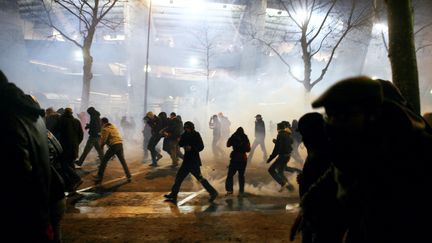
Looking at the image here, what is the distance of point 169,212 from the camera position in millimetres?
6125

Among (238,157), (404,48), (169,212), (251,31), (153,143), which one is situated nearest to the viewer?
(404,48)

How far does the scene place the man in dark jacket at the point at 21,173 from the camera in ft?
5.52

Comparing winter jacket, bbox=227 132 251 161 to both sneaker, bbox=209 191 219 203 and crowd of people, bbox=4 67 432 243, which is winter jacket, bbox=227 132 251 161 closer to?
sneaker, bbox=209 191 219 203

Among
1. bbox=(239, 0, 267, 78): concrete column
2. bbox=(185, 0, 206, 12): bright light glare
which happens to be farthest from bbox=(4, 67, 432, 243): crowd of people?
bbox=(185, 0, 206, 12): bright light glare

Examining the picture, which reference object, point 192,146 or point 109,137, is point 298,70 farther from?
point 192,146

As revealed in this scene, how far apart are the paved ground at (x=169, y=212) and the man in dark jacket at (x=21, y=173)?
9.22ft

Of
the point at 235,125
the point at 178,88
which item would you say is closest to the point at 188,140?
the point at 235,125

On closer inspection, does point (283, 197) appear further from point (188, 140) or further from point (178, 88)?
point (178, 88)

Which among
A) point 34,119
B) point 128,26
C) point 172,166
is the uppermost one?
point 128,26

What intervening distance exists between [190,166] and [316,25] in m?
28.9

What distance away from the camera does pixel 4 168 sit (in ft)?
5.50

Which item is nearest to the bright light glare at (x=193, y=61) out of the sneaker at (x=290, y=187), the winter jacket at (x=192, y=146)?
the sneaker at (x=290, y=187)

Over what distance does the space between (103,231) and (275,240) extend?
2577mm

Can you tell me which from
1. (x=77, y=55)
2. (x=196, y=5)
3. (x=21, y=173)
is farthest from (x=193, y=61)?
(x=21, y=173)
